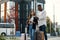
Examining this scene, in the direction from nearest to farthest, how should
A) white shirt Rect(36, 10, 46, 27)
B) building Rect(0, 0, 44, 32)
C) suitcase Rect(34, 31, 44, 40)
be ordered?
1. suitcase Rect(34, 31, 44, 40)
2. white shirt Rect(36, 10, 46, 27)
3. building Rect(0, 0, 44, 32)

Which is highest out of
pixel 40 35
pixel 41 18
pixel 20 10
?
pixel 20 10

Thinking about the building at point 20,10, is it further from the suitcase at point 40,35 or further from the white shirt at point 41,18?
the suitcase at point 40,35

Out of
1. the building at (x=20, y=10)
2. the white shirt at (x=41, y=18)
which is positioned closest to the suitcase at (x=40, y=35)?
the white shirt at (x=41, y=18)

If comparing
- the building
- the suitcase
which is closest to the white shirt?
the suitcase

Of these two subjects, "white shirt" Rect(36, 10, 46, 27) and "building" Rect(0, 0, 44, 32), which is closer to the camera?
"white shirt" Rect(36, 10, 46, 27)

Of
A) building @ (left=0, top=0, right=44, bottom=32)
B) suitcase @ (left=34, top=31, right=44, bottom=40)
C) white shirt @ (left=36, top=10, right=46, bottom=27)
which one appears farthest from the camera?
building @ (left=0, top=0, right=44, bottom=32)

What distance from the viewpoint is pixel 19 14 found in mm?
48750

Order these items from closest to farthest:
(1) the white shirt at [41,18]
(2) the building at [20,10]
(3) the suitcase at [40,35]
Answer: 1. (3) the suitcase at [40,35]
2. (1) the white shirt at [41,18]
3. (2) the building at [20,10]

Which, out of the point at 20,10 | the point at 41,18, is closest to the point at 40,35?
the point at 41,18

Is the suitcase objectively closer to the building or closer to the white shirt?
the white shirt

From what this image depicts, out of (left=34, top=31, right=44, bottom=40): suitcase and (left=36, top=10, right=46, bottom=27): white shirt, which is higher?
(left=36, top=10, right=46, bottom=27): white shirt

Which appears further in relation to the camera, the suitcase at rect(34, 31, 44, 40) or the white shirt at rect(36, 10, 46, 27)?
the white shirt at rect(36, 10, 46, 27)

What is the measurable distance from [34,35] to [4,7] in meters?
39.9

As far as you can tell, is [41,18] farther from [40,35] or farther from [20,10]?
[20,10]
